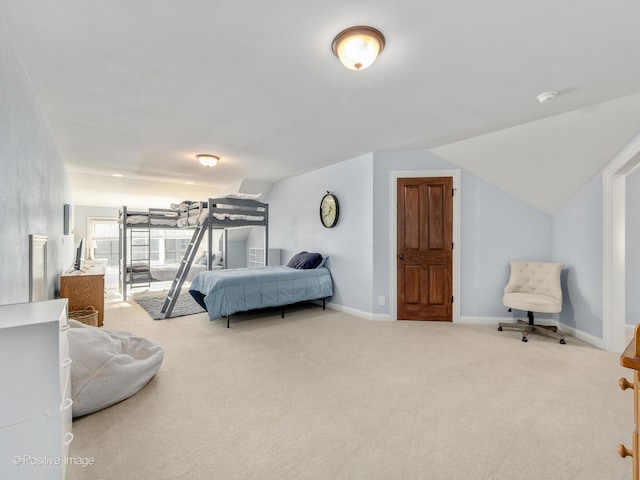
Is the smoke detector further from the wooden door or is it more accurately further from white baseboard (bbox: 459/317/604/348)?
white baseboard (bbox: 459/317/604/348)

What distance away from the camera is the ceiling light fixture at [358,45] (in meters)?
1.87

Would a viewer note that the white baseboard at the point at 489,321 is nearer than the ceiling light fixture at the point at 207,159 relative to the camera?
Yes

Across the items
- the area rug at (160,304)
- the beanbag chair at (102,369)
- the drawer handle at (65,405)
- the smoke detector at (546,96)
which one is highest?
the smoke detector at (546,96)

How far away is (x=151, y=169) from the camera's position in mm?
5395

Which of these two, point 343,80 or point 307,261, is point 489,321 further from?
point 343,80

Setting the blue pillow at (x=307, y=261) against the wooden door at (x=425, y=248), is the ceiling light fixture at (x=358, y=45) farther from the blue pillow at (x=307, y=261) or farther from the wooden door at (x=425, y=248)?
the blue pillow at (x=307, y=261)

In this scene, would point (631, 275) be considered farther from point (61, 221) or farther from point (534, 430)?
point (61, 221)

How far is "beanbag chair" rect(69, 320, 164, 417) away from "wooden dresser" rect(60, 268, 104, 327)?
5.60 feet

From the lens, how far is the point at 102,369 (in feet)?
6.98

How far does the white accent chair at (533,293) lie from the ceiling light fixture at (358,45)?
10.6 ft

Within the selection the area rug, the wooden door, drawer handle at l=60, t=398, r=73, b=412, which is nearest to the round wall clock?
the wooden door

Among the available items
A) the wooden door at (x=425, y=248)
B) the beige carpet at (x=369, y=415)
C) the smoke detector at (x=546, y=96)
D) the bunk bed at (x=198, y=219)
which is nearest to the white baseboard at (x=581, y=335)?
the beige carpet at (x=369, y=415)

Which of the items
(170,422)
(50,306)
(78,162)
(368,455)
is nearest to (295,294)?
(170,422)

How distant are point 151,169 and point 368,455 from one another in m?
5.48
